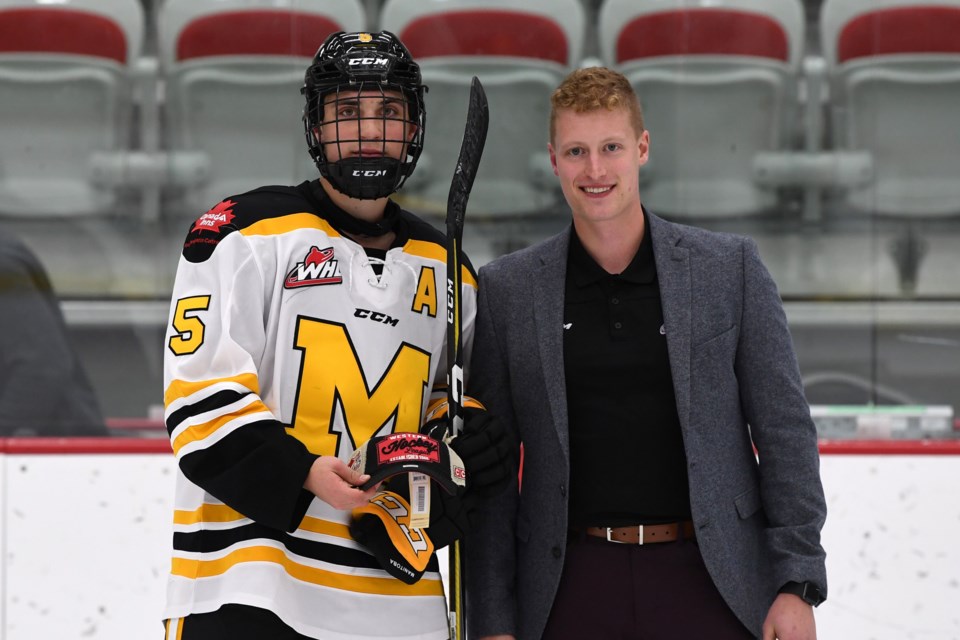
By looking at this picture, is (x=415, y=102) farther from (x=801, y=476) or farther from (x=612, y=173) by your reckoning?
(x=801, y=476)

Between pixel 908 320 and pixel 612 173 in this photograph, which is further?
pixel 908 320

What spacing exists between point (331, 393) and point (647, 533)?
0.48 m

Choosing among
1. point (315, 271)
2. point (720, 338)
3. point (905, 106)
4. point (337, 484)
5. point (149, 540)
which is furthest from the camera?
point (905, 106)

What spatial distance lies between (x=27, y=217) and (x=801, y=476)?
2621mm

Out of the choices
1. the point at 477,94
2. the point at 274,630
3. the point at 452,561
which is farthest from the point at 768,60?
the point at 274,630

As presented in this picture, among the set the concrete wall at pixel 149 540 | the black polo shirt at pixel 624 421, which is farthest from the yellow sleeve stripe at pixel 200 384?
the concrete wall at pixel 149 540

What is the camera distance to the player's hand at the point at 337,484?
53.5 inches

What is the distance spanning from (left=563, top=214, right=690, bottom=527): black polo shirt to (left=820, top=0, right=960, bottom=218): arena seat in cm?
204

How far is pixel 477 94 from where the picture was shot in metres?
1.63

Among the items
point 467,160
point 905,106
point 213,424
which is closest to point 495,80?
point 905,106

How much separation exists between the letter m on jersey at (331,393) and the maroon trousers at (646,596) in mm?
365

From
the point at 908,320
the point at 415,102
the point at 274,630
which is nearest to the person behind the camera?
the point at 274,630

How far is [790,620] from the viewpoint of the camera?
1.52 metres

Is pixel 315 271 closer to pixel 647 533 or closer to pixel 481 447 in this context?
pixel 481 447
